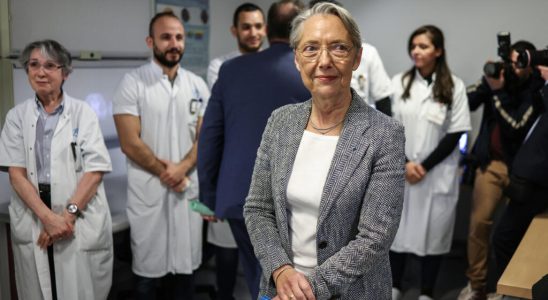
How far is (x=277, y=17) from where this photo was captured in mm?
1957

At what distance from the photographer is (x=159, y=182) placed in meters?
2.73

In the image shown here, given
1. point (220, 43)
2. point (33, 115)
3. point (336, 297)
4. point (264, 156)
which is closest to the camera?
point (336, 297)

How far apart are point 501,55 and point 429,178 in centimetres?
78

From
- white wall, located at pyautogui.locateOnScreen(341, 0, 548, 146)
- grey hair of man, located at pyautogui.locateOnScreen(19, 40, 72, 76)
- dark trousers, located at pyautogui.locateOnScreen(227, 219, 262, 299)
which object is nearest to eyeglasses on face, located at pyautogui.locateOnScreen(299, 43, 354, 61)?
dark trousers, located at pyautogui.locateOnScreen(227, 219, 262, 299)

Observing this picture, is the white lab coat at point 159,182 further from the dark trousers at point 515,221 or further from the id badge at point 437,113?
the dark trousers at point 515,221

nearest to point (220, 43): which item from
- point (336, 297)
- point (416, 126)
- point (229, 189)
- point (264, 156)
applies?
point (416, 126)

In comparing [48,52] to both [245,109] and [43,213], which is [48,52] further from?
[245,109]

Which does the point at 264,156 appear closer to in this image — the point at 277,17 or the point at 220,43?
Answer: the point at 277,17

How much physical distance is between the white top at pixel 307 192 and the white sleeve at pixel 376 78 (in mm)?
1715

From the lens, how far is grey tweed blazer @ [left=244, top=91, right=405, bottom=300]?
4.56ft

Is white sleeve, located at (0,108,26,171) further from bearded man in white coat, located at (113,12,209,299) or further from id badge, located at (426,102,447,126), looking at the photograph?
id badge, located at (426,102,447,126)

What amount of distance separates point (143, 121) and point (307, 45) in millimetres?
1454

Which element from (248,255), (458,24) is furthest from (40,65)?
(458,24)

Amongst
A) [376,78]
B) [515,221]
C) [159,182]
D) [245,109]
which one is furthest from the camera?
[376,78]
